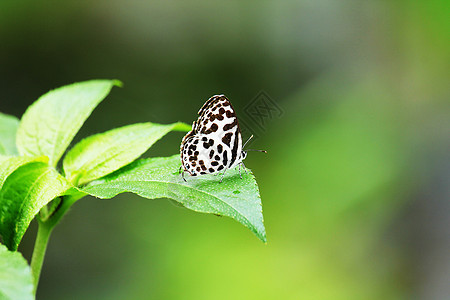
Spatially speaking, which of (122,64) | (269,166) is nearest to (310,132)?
(269,166)

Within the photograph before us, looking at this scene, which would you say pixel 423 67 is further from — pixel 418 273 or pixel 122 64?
pixel 122 64

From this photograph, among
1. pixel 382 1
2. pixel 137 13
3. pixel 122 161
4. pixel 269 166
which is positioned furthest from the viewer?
pixel 137 13

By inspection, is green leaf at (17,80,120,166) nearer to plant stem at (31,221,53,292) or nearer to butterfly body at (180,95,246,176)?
plant stem at (31,221,53,292)

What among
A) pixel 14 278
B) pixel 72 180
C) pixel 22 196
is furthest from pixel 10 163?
pixel 14 278

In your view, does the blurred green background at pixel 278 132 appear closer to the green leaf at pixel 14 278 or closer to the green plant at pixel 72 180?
the green plant at pixel 72 180

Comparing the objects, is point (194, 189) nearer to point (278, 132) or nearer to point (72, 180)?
point (72, 180)

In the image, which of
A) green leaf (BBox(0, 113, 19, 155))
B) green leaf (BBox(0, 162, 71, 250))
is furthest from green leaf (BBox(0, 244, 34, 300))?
green leaf (BBox(0, 113, 19, 155))

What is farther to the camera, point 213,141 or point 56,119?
point 56,119
